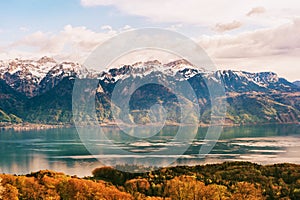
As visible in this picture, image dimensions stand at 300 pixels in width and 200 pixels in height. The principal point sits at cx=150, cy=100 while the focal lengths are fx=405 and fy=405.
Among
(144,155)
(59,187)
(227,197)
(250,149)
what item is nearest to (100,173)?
(59,187)

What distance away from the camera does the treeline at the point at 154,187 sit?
32.5 meters

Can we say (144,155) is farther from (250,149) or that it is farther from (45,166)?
(250,149)

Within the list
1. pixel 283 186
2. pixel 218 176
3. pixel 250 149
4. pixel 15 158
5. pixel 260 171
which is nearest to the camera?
pixel 283 186

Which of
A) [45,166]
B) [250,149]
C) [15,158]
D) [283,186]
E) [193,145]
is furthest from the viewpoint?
[193,145]

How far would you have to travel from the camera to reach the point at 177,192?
35062mm

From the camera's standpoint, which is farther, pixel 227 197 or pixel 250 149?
pixel 250 149

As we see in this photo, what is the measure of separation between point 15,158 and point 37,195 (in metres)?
69.9

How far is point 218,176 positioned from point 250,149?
6487 centimetres

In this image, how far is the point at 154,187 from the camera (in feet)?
121

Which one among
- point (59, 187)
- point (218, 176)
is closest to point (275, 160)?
point (218, 176)

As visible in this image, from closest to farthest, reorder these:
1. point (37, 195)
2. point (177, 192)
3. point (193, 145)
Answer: point (37, 195)
point (177, 192)
point (193, 145)

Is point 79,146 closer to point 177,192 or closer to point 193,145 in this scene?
point 193,145

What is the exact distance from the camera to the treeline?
32.5 metres

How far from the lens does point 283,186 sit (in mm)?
39281
